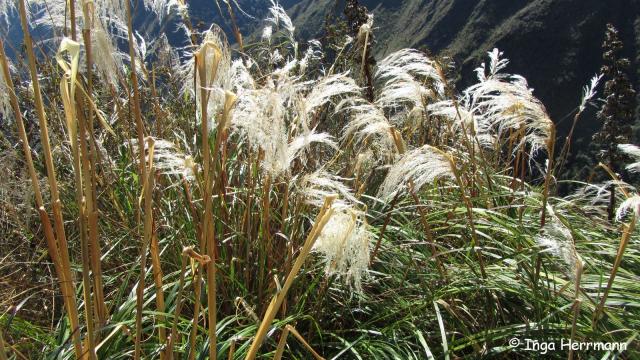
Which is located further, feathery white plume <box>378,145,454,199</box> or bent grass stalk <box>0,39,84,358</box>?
feathery white plume <box>378,145,454,199</box>

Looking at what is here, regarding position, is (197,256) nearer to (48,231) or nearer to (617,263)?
(48,231)

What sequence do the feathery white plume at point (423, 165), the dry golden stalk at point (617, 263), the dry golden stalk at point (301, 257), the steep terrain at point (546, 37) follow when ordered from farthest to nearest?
the steep terrain at point (546, 37) < the feathery white plume at point (423, 165) < the dry golden stalk at point (617, 263) < the dry golden stalk at point (301, 257)

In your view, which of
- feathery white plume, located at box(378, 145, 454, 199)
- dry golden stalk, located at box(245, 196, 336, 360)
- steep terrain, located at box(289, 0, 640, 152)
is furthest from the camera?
steep terrain, located at box(289, 0, 640, 152)

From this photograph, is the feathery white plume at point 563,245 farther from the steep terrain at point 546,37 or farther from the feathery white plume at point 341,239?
the steep terrain at point 546,37

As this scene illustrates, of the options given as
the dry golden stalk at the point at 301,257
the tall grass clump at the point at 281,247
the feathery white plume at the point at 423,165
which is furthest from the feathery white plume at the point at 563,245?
the dry golden stalk at the point at 301,257

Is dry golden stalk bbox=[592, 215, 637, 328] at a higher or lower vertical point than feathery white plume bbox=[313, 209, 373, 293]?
lower

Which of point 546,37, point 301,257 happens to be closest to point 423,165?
point 301,257

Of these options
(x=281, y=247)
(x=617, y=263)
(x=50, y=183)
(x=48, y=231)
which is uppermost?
(x=50, y=183)

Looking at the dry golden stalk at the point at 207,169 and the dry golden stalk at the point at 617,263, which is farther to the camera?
the dry golden stalk at the point at 617,263

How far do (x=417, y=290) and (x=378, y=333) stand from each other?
39cm

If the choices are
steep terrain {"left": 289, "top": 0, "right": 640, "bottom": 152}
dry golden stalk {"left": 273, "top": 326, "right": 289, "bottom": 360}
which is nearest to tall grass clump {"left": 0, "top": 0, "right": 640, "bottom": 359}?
dry golden stalk {"left": 273, "top": 326, "right": 289, "bottom": 360}

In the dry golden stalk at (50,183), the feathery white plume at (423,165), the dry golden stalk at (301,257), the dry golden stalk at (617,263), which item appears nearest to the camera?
the dry golden stalk at (301,257)

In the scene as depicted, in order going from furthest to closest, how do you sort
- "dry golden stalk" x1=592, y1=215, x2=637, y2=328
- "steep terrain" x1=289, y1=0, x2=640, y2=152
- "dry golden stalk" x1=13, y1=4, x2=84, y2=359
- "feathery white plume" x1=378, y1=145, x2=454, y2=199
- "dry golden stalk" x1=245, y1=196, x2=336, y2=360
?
"steep terrain" x1=289, y1=0, x2=640, y2=152
"feathery white plume" x1=378, y1=145, x2=454, y2=199
"dry golden stalk" x1=592, y1=215, x2=637, y2=328
"dry golden stalk" x1=13, y1=4, x2=84, y2=359
"dry golden stalk" x1=245, y1=196, x2=336, y2=360

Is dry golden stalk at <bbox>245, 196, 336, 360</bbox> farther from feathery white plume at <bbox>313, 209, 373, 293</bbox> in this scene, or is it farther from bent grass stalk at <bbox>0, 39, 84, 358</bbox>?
bent grass stalk at <bbox>0, 39, 84, 358</bbox>
